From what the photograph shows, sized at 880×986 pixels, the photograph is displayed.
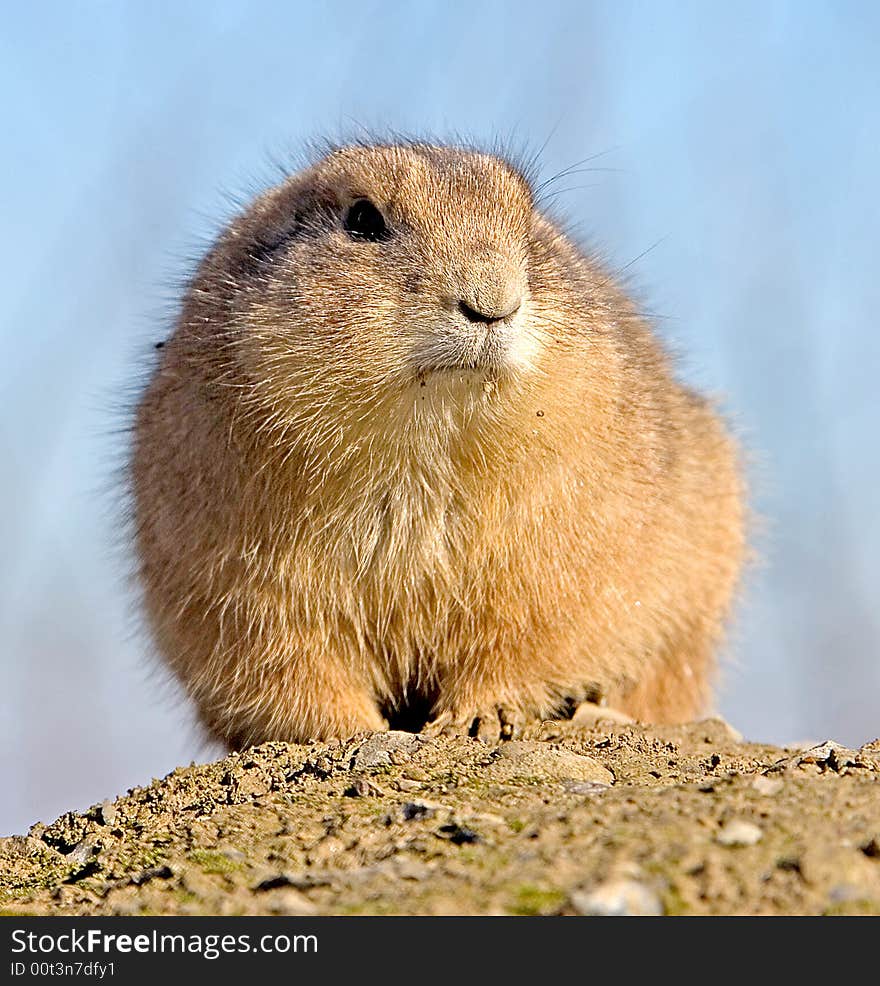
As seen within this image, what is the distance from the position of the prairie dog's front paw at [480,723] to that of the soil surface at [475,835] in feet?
1.72

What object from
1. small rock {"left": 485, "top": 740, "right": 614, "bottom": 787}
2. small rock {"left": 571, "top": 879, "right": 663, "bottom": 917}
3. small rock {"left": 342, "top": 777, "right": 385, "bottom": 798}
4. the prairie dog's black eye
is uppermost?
the prairie dog's black eye

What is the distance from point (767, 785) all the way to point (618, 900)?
1.20 metres

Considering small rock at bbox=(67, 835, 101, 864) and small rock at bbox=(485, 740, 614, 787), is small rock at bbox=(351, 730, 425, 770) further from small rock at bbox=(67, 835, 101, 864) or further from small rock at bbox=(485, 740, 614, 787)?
small rock at bbox=(67, 835, 101, 864)

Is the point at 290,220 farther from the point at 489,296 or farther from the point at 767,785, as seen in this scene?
the point at 767,785

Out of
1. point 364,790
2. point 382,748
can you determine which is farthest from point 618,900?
point 382,748

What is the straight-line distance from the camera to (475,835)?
16.0 feet

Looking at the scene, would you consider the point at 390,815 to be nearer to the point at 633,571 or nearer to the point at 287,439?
the point at 287,439

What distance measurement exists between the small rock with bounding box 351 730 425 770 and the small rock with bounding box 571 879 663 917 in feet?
7.66

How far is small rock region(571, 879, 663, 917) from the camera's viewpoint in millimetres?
3967

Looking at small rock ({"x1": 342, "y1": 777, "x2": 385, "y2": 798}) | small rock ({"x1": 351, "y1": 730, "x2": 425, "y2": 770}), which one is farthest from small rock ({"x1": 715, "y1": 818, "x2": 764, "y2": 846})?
small rock ({"x1": 351, "y1": 730, "x2": 425, "y2": 770})

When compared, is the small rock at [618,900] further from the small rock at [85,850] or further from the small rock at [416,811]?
the small rock at [85,850]

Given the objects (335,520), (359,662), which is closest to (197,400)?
(335,520)

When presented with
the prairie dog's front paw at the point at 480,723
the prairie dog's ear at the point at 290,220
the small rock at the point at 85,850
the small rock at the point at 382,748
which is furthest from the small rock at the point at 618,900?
the prairie dog's ear at the point at 290,220

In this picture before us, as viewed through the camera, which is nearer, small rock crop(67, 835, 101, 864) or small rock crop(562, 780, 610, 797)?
small rock crop(562, 780, 610, 797)
